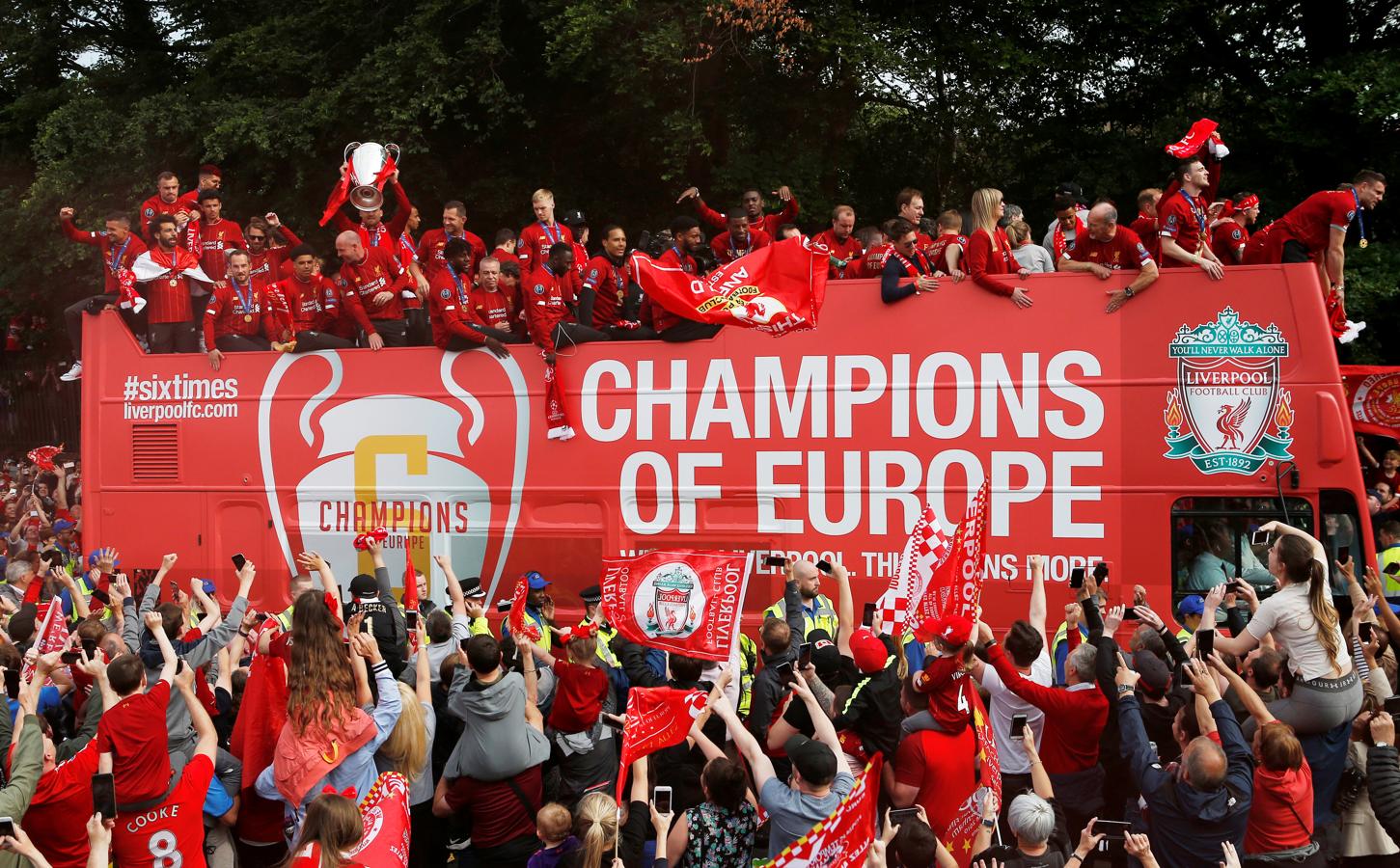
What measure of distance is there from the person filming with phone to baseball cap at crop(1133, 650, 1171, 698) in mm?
501

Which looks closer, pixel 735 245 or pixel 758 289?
pixel 758 289

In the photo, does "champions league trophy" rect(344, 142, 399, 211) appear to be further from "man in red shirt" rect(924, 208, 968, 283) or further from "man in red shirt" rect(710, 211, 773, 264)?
"man in red shirt" rect(924, 208, 968, 283)

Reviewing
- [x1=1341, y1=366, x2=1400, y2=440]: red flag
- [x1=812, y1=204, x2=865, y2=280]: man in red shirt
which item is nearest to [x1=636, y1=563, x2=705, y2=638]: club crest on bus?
[x1=812, y1=204, x2=865, y2=280]: man in red shirt

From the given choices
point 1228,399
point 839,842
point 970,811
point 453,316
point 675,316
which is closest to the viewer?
point 839,842

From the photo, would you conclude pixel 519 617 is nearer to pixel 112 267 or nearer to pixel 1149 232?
pixel 1149 232

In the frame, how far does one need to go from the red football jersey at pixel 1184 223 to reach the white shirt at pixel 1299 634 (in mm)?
3610

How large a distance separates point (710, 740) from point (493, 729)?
961 millimetres

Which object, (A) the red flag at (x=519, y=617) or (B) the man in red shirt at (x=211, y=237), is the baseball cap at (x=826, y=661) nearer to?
(A) the red flag at (x=519, y=617)

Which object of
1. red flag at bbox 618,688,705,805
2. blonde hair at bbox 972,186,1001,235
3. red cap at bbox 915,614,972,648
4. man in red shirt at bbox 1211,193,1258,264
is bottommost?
red flag at bbox 618,688,705,805

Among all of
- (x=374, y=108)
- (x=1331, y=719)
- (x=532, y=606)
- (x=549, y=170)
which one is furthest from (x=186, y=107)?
(x=1331, y=719)

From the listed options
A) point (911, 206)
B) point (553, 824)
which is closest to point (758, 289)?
point (911, 206)

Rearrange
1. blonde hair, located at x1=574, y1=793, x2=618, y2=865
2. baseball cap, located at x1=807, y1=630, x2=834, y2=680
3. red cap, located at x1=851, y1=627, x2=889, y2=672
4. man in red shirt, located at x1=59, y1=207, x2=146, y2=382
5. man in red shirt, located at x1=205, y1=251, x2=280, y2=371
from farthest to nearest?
man in red shirt, located at x1=59, y1=207, x2=146, y2=382, man in red shirt, located at x1=205, y1=251, x2=280, y2=371, baseball cap, located at x1=807, y1=630, x2=834, y2=680, red cap, located at x1=851, y1=627, x2=889, y2=672, blonde hair, located at x1=574, y1=793, x2=618, y2=865

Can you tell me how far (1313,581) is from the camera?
6418 mm

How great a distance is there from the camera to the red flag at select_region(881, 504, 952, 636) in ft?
23.3
